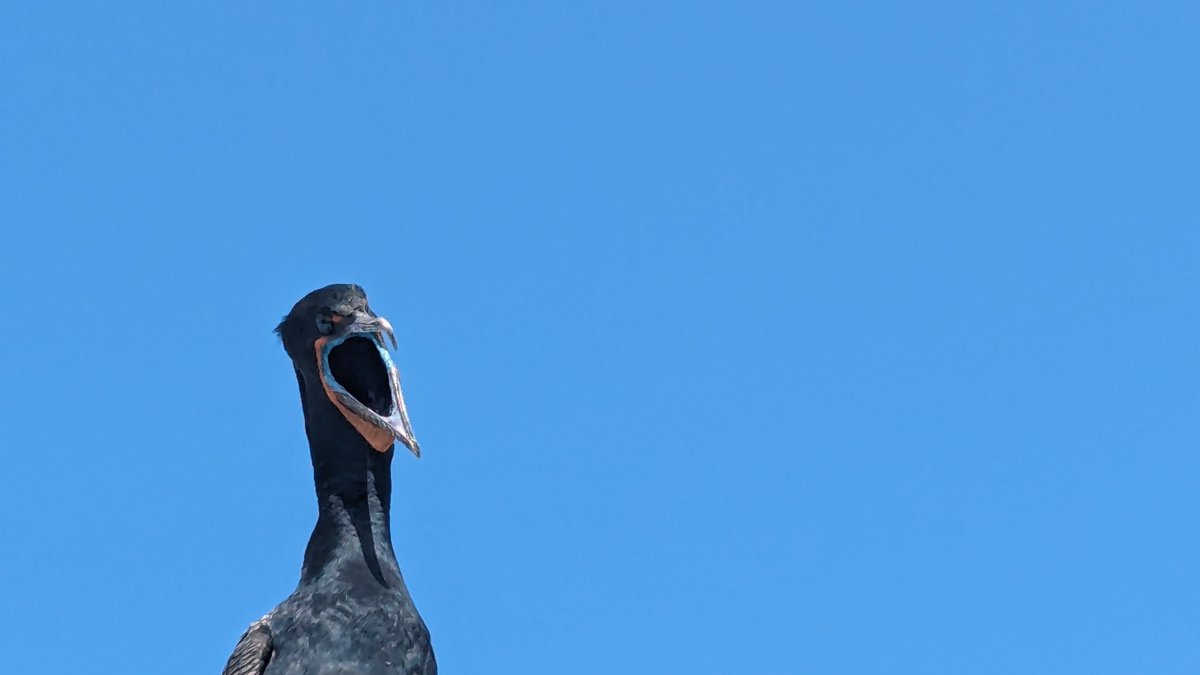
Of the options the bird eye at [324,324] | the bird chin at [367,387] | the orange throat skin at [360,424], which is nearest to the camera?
the bird chin at [367,387]

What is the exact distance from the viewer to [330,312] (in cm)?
1465

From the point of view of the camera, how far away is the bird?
14.0 metres

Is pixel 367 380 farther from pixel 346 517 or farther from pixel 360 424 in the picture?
pixel 346 517

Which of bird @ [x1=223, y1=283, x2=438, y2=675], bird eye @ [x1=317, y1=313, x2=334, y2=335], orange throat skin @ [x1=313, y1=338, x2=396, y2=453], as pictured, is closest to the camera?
bird @ [x1=223, y1=283, x2=438, y2=675]

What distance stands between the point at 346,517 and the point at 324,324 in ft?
4.38

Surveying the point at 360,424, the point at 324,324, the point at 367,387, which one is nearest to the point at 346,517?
the point at 360,424

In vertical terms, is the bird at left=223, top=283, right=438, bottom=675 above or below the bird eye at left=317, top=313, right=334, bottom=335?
below

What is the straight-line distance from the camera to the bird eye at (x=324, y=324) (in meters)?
14.7

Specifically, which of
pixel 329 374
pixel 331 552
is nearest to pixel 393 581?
pixel 331 552

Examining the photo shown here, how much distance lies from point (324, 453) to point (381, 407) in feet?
1.70

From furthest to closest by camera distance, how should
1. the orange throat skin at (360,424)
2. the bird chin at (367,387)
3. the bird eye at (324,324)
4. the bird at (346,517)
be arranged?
the bird eye at (324,324) < the orange throat skin at (360,424) < the bird chin at (367,387) < the bird at (346,517)

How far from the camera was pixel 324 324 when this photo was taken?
14.7 metres

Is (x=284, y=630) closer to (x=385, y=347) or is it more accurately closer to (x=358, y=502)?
(x=358, y=502)

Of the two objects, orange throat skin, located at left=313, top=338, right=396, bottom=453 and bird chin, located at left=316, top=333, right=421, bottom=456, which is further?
orange throat skin, located at left=313, top=338, right=396, bottom=453
